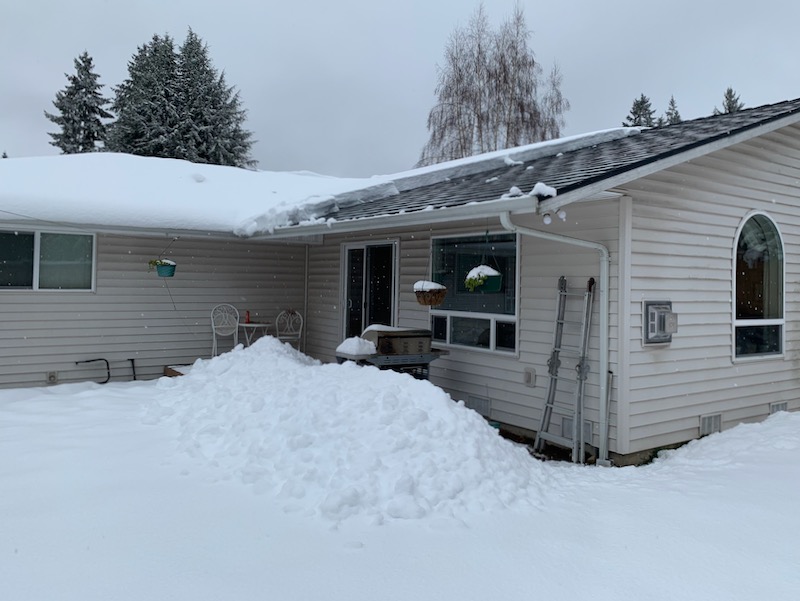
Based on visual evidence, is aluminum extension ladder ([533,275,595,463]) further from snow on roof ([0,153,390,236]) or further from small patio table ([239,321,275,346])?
small patio table ([239,321,275,346])

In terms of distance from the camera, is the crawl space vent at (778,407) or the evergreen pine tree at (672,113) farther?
the evergreen pine tree at (672,113)

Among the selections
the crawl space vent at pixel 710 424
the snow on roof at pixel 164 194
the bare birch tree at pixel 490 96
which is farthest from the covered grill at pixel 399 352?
the bare birch tree at pixel 490 96

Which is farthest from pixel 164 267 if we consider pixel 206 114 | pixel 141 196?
pixel 206 114

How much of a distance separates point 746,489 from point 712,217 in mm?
2772

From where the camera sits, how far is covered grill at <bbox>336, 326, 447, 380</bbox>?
6402 millimetres

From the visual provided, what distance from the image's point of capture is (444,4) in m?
20.8

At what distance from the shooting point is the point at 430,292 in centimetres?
632

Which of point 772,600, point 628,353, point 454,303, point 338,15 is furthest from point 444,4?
point 772,600

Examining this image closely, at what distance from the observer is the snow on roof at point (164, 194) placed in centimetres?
730

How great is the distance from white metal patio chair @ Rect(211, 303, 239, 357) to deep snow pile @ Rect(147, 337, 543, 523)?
304 cm

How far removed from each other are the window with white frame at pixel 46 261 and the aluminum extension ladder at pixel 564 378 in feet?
19.5

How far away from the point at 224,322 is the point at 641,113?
31851 mm

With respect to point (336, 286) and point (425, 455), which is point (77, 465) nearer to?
point (425, 455)

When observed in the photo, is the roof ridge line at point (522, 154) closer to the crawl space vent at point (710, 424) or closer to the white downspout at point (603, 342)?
the white downspout at point (603, 342)
